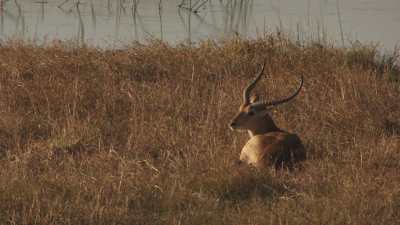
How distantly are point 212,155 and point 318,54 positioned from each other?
419 centimetres

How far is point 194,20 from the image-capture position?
1502cm

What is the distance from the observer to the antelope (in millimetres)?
6512

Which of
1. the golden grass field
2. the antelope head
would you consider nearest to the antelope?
the antelope head

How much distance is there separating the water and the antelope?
4.08 meters

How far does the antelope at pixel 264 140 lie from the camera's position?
6.51 meters

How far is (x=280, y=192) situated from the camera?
5738mm

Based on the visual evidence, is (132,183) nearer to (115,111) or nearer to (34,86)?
(115,111)

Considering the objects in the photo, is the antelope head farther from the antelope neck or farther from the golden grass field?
the golden grass field

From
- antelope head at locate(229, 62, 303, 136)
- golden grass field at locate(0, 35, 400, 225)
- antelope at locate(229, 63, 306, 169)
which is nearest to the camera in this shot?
golden grass field at locate(0, 35, 400, 225)

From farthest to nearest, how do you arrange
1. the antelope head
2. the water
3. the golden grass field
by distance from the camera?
Result: the water < the antelope head < the golden grass field

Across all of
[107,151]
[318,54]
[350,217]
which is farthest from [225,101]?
[350,217]

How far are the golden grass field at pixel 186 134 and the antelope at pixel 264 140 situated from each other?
0.16 metres

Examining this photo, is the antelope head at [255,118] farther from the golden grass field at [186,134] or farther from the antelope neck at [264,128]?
the golden grass field at [186,134]

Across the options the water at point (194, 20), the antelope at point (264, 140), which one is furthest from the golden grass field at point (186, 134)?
the water at point (194, 20)
